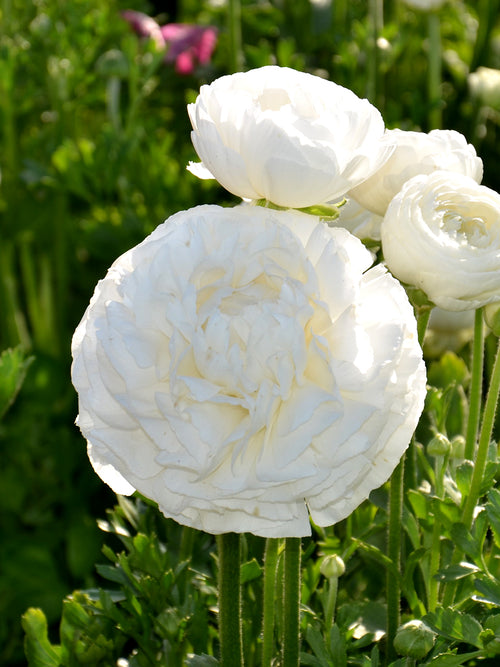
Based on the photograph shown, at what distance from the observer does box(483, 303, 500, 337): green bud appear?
0.59 m

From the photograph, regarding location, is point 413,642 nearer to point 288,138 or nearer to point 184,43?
point 288,138

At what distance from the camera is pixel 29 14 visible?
160 cm

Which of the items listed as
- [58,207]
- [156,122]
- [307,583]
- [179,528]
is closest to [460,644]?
[307,583]

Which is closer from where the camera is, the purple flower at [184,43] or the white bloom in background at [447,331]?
the white bloom in background at [447,331]

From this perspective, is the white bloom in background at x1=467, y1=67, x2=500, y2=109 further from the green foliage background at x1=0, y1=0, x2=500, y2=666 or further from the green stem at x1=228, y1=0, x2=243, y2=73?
the green stem at x1=228, y1=0, x2=243, y2=73

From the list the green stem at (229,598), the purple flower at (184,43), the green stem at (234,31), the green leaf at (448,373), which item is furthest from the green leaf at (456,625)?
the purple flower at (184,43)

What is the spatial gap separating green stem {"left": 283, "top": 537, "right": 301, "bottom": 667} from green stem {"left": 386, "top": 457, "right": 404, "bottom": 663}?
0.10 m

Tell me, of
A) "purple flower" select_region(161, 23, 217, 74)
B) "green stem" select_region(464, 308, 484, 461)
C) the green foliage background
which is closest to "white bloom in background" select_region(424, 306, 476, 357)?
the green foliage background

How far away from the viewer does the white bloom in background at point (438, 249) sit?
541mm

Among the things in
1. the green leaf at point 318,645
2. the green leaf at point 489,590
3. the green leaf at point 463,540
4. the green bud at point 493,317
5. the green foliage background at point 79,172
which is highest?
the green bud at point 493,317

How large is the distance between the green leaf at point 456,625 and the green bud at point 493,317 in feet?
0.55

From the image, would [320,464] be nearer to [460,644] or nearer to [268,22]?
[460,644]

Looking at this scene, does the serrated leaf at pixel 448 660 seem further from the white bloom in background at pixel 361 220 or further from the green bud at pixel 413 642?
the white bloom in background at pixel 361 220

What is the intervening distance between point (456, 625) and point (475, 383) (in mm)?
165
